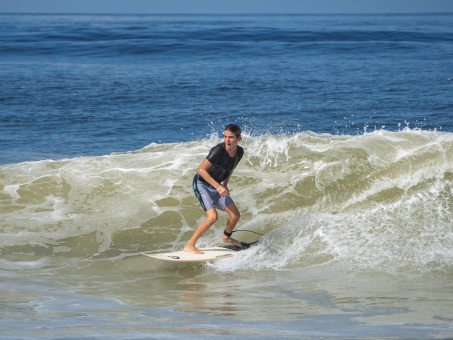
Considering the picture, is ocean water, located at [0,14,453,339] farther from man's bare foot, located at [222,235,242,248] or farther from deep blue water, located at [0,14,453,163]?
man's bare foot, located at [222,235,242,248]

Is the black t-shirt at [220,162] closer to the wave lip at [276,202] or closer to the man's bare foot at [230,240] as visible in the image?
the man's bare foot at [230,240]

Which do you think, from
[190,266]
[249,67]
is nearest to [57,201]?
[190,266]

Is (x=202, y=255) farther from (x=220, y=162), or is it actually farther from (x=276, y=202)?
(x=276, y=202)

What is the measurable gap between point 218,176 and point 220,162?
7.8 inches

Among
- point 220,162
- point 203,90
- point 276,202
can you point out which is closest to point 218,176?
point 220,162

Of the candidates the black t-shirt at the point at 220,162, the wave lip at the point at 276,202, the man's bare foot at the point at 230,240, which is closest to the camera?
the black t-shirt at the point at 220,162

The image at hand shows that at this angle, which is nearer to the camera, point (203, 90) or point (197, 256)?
point (197, 256)

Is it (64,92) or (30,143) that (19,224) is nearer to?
(30,143)

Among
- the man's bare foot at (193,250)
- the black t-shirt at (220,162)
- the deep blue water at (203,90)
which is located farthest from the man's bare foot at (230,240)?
the deep blue water at (203,90)

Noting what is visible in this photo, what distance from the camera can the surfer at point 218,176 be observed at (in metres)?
9.62

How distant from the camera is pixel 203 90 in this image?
82.0 ft

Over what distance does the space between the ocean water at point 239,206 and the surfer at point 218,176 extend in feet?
2.16

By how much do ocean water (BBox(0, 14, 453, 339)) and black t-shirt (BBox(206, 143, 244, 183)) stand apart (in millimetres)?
1175

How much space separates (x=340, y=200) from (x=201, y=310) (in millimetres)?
5375
